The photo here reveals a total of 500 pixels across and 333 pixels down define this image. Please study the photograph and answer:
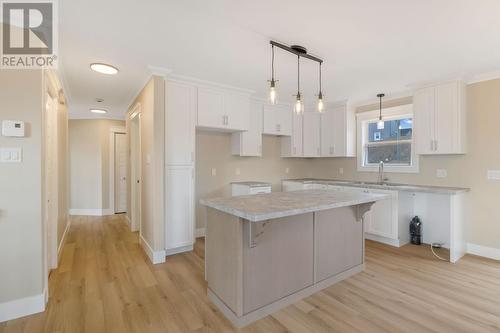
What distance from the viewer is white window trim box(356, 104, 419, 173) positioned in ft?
13.4

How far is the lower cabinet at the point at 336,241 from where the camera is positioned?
255cm

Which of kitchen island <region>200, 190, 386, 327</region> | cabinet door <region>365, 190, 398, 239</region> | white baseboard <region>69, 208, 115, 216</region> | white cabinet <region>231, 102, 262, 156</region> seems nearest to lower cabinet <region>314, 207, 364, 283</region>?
kitchen island <region>200, 190, 386, 327</region>

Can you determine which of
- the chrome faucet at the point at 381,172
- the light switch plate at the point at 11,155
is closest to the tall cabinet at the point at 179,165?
the light switch plate at the point at 11,155

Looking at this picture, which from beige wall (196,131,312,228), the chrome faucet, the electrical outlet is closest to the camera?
the electrical outlet

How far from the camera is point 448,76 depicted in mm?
3422

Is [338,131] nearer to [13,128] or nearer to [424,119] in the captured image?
[424,119]

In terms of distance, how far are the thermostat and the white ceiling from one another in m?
0.93

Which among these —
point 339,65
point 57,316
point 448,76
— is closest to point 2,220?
point 57,316

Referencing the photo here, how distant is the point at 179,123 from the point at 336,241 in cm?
257

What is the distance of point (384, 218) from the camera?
392 centimetres

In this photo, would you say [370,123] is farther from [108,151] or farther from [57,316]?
[108,151]

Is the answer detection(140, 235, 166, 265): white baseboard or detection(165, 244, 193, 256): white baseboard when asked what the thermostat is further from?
detection(165, 244, 193, 256): white baseboard

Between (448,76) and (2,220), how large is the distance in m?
5.28

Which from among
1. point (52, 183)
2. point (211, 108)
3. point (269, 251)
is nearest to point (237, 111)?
point (211, 108)
